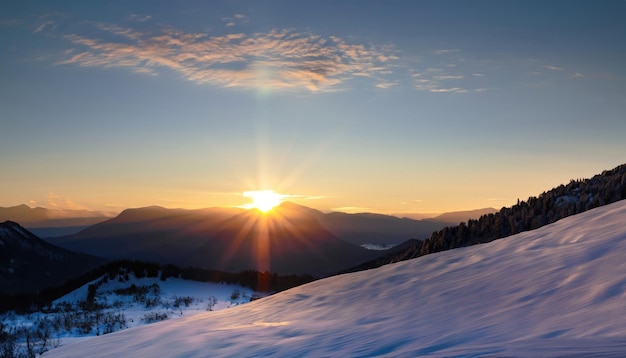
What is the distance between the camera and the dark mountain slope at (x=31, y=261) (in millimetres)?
61125

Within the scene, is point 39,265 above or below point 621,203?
below

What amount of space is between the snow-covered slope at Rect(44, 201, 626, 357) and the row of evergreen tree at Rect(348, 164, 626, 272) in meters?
2.35

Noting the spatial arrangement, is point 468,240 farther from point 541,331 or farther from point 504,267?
point 541,331

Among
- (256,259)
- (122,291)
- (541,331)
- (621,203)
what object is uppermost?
(621,203)

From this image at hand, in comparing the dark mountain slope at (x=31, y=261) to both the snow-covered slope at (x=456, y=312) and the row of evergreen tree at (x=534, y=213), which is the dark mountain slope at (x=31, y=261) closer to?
the row of evergreen tree at (x=534, y=213)

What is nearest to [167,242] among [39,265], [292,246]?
[292,246]

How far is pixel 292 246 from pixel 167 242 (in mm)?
57205

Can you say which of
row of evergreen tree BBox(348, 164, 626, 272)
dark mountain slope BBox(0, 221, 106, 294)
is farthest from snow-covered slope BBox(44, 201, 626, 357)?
dark mountain slope BBox(0, 221, 106, 294)

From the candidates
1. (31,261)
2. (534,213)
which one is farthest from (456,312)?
(31,261)

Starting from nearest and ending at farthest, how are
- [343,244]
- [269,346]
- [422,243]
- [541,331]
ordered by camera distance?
[541,331], [269,346], [422,243], [343,244]

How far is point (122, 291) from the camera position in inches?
792

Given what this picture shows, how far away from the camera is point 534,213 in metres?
10.9

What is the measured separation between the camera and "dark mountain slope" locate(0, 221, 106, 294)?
61.1 meters

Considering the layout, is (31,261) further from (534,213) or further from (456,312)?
(456,312)
